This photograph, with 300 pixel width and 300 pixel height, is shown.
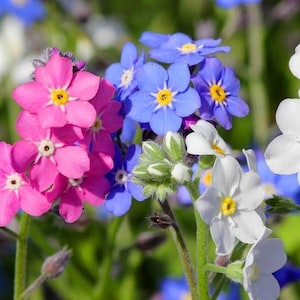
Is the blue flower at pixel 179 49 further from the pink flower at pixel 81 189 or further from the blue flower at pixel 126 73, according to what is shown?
the pink flower at pixel 81 189

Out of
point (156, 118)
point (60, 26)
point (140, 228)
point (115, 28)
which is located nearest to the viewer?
point (156, 118)

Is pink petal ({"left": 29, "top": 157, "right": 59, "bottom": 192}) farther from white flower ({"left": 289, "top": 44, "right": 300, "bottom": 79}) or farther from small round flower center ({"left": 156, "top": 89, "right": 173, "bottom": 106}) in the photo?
white flower ({"left": 289, "top": 44, "right": 300, "bottom": 79})

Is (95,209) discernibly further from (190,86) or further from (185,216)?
(190,86)

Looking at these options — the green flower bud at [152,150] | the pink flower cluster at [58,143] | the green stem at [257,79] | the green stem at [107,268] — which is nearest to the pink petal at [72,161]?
the pink flower cluster at [58,143]

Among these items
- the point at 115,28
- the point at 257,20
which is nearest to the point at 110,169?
the point at 257,20

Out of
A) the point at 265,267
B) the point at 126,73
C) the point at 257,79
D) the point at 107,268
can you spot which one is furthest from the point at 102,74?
the point at 265,267

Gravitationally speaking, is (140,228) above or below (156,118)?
below
